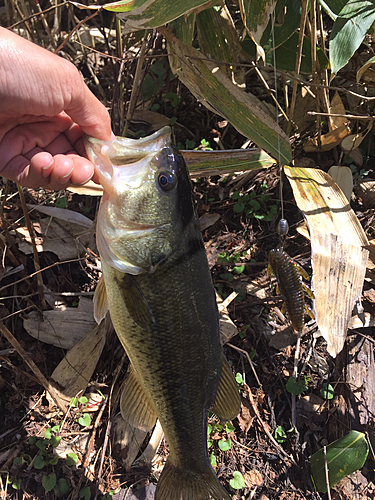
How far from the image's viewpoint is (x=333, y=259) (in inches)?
81.6

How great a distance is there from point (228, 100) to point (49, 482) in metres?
2.69

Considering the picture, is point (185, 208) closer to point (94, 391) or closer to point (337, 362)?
point (94, 391)

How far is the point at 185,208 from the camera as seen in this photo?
1.63 metres

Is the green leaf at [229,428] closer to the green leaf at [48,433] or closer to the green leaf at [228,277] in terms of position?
the green leaf at [228,277]

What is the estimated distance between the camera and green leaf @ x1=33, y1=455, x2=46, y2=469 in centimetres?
247

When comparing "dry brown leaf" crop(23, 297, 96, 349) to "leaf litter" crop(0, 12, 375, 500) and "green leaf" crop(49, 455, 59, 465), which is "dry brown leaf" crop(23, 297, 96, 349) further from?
"green leaf" crop(49, 455, 59, 465)

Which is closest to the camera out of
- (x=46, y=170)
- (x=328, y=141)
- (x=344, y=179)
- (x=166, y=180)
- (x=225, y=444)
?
(x=166, y=180)

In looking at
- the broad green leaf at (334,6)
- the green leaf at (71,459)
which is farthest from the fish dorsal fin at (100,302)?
the broad green leaf at (334,6)

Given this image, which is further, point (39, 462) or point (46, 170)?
point (39, 462)

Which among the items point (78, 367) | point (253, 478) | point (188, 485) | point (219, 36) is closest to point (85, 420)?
point (78, 367)

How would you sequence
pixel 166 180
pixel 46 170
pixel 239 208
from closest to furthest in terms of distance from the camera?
pixel 166 180, pixel 46 170, pixel 239 208

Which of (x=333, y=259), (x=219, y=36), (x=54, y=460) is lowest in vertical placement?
(x=54, y=460)

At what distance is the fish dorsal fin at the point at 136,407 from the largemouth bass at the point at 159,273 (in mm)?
157

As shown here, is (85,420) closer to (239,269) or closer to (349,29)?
(239,269)
